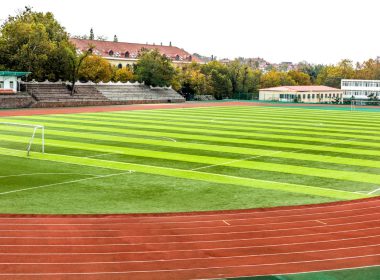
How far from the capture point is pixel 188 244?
1232cm

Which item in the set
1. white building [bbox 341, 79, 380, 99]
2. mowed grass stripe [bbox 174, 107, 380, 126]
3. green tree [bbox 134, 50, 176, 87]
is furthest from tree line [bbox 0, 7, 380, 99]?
mowed grass stripe [bbox 174, 107, 380, 126]

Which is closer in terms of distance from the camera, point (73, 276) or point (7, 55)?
point (73, 276)

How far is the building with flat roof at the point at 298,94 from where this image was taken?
10000 cm

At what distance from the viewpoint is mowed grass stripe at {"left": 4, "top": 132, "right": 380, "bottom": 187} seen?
21.4 meters

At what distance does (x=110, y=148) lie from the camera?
27938 millimetres

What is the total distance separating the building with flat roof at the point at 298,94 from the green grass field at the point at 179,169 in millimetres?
62989

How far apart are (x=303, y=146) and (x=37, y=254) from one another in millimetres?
21524

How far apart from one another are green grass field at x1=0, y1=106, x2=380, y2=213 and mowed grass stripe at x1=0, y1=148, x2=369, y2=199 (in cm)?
4

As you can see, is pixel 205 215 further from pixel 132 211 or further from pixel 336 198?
pixel 336 198

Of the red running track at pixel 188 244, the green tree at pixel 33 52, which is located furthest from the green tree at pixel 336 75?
the red running track at pixel 188 244

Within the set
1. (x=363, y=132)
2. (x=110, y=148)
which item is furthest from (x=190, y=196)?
(x=363, y=132)

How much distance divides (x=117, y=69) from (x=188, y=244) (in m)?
84.6

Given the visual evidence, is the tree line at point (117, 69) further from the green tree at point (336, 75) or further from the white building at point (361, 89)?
the white building at point (361, 89)

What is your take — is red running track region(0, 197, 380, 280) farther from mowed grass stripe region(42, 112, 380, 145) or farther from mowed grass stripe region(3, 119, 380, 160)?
mowed grass stripe region(42, 112, 380, 145)
